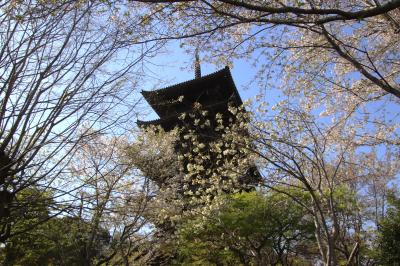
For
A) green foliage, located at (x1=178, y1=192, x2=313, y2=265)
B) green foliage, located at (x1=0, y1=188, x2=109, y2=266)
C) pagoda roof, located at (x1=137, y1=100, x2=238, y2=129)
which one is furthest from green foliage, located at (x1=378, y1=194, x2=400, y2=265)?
pagoda roof, located at (x1=137, y1=100, x2=238, y2=129)

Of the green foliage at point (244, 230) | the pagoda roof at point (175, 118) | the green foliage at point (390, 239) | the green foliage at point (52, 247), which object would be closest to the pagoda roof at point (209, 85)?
the pagoda roof at point (175, 118)

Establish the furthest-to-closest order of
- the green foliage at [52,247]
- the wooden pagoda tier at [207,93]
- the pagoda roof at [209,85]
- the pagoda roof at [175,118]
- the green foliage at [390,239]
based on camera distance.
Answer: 1. the pagoda roof at [209,85]
2. the wooden pagoda tier at [207,93]
3. the pagoda roof at [175,118]
4. the green foliage at [52,247]
5. the green foliage at [390,239]

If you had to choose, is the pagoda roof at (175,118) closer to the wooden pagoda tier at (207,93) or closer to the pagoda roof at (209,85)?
the wooden pagoda tier at (207,93)

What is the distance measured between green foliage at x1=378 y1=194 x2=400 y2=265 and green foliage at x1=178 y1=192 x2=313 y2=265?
2.57m

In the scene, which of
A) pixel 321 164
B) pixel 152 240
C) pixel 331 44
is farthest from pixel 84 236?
pixel 331 44

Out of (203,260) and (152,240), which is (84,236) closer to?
(152,240)

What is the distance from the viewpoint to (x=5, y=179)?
4.37 m

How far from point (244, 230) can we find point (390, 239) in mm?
4541

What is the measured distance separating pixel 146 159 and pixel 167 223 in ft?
8.77

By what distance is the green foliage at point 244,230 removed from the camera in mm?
13555

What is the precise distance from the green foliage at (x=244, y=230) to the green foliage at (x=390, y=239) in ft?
8.44

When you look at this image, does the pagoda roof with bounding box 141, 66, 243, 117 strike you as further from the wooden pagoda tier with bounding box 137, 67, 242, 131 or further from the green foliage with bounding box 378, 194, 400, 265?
the green foliage with bounding box 378, 194, 400, 265

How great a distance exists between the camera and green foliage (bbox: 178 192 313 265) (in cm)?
1355

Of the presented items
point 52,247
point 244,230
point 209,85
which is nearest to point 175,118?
point 209,85
